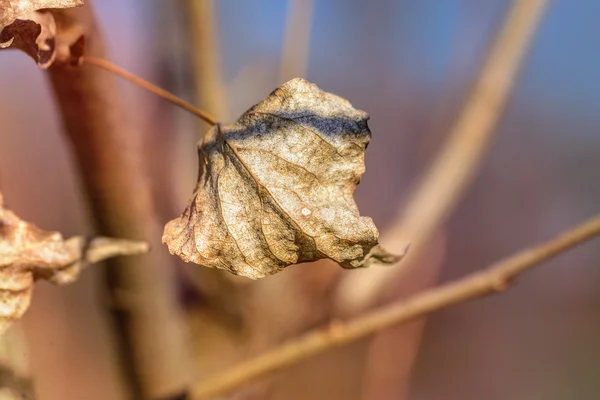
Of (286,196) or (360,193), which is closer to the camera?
(286,196)

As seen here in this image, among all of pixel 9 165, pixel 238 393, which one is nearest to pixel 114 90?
pixel 238 393

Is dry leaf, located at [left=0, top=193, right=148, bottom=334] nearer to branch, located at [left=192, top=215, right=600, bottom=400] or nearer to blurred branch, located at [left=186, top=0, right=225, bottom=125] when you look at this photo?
branch, located at [left=192, top=215, right=600, bottom=400]

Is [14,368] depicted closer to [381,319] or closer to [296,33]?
[381,319]

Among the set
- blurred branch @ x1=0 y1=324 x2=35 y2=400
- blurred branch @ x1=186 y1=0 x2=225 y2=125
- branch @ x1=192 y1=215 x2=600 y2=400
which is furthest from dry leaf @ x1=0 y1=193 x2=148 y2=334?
blurred branch @ x1=186 y1=0 x2=225 y2=125

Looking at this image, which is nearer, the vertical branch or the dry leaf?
the dry leaf

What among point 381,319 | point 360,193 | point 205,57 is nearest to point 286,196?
point 381,319

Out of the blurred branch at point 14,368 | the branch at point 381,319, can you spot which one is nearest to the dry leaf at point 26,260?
the blurred branch at point 14,368
